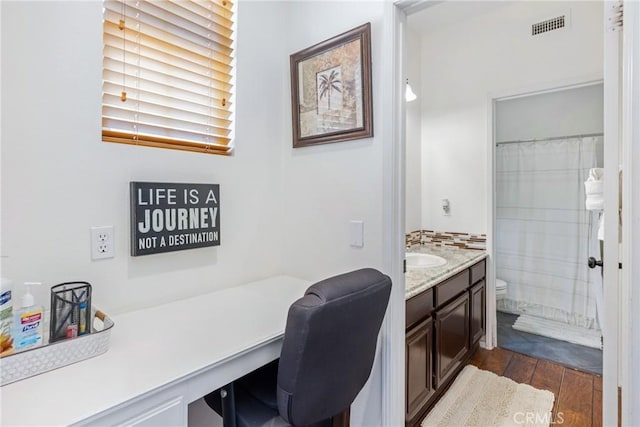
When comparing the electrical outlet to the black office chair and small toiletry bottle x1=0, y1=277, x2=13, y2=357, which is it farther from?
the black office chair

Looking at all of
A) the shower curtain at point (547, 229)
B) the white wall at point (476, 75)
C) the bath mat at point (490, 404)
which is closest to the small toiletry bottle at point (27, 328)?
the bath mat at point (490, 404)

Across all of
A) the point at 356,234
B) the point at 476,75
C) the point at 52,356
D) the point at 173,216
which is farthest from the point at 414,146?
the point at 52,356

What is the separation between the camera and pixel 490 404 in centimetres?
197

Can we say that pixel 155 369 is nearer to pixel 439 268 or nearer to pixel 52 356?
pixel 52 356

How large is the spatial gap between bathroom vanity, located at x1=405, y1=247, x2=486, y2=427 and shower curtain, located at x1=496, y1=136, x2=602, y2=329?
1141 mm

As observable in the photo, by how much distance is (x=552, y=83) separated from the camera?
249 cm

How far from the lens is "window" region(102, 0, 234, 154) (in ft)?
3.96

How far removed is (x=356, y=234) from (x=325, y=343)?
623 mm

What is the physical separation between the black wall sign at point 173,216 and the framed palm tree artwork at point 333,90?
1.86 ft

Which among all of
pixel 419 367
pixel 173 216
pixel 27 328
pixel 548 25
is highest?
pixel 548 25

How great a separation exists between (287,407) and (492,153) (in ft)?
8.73

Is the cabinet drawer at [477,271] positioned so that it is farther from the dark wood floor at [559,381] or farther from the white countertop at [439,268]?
the dark wood floor at [559,381]

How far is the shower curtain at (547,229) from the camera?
3.04 meters

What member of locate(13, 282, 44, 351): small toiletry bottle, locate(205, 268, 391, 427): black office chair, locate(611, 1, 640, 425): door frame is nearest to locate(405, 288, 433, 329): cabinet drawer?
locate(205, 268, 391, 427): black office chair
